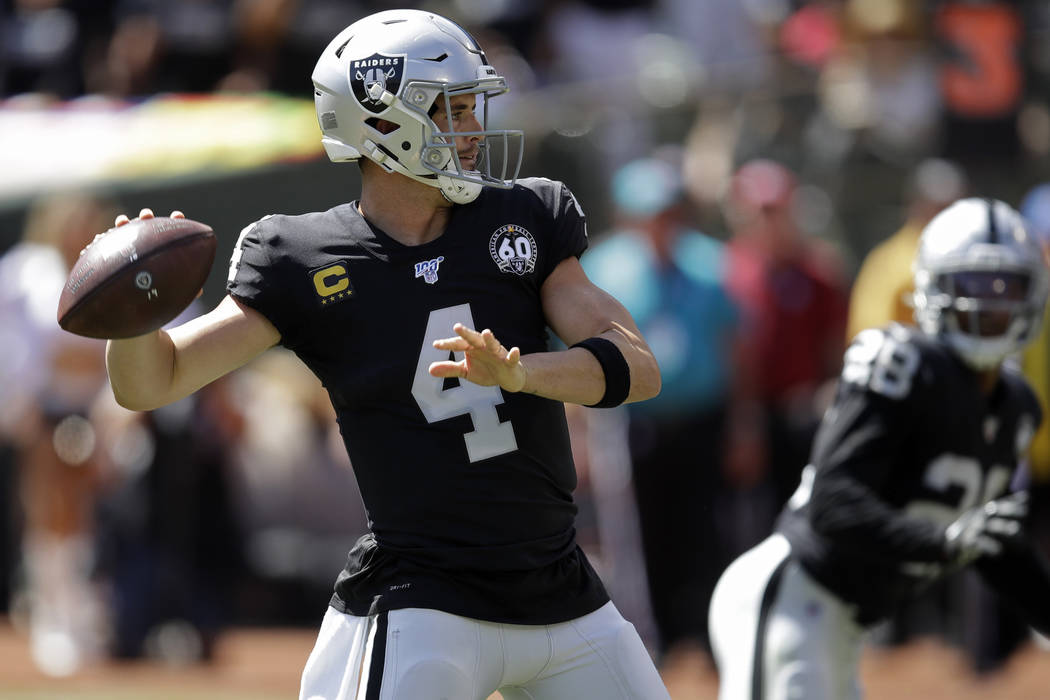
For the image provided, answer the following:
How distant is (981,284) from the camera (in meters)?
4.73

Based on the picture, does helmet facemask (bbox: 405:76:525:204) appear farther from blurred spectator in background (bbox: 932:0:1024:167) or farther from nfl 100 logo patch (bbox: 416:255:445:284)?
blurred spectator in background (bbox: 932:0:1024:167)

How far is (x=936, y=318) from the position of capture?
475 centimetres

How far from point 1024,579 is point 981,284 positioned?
32.8 inches

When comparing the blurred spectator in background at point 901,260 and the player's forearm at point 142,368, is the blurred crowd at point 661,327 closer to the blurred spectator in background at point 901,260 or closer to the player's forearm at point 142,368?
the blurred spectator in background at point 901,260

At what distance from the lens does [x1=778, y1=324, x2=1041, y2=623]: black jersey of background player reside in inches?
171

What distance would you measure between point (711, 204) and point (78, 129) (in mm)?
3830

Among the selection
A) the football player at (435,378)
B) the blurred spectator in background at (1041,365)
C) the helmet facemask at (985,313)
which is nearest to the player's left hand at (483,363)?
the football player at (435,378)

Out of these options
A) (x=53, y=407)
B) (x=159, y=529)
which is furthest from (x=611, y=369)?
(x=53, y=407)

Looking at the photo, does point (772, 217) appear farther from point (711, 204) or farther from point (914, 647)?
point (914, 647)

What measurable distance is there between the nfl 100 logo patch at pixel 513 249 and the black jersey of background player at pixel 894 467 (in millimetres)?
1316

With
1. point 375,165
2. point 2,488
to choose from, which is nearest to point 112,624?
point 2,488

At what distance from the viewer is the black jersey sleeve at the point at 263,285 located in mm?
3396

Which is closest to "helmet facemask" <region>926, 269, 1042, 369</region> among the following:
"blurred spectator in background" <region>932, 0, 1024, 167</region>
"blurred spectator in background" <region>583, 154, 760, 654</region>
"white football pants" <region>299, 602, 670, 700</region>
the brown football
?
"white football pants" <region>299, 602, 670, 700</region>

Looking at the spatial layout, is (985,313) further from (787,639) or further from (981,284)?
(787,639)
